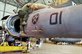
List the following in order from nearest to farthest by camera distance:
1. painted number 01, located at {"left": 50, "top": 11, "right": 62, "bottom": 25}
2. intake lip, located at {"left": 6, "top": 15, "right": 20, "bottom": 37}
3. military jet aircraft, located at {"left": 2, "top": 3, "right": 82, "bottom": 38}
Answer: military jet aircraft, located at {"left": 2, "top": 3, "right": 82, "bottom": 38} < painted number 01, located at {"left": 50, "top": 11, "right": 62, "bottom": 25} < intake lip, located at {"left": 6, "top": 15, "right": 20, "bottom": 37}

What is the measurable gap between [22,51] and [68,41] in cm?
778

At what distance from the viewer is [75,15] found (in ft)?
5.50

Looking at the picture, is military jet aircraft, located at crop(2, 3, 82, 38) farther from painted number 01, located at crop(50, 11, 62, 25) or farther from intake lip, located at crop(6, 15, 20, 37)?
intake lip, located at crop(6, 15, 20, 37)

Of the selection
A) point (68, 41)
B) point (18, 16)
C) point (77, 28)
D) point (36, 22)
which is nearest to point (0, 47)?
point (18, 16)

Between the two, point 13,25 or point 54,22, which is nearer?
A: point 54,22

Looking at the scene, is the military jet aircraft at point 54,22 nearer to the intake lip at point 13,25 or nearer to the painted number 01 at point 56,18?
the painted number 01 at point 56,18

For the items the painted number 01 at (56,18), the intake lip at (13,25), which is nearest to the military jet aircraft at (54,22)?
the painted number 01 at (56,18)

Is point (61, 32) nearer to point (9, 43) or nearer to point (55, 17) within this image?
point (55, 17)

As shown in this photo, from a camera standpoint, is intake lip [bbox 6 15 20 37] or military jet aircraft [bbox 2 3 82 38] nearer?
military jet aircraft [bbox 2 3 82 38]

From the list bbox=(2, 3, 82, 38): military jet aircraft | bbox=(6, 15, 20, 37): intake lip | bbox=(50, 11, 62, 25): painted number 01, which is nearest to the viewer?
bbox=(2, 3, 82, 38): military jet aircraft

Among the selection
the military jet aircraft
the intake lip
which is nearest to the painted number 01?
the military jet aircraft

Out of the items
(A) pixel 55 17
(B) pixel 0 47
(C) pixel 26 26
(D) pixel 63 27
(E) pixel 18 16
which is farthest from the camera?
(B) pixel 0 47

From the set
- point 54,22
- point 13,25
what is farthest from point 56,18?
point 13,25

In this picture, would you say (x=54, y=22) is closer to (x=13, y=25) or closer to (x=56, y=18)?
(x=56, y=18)
